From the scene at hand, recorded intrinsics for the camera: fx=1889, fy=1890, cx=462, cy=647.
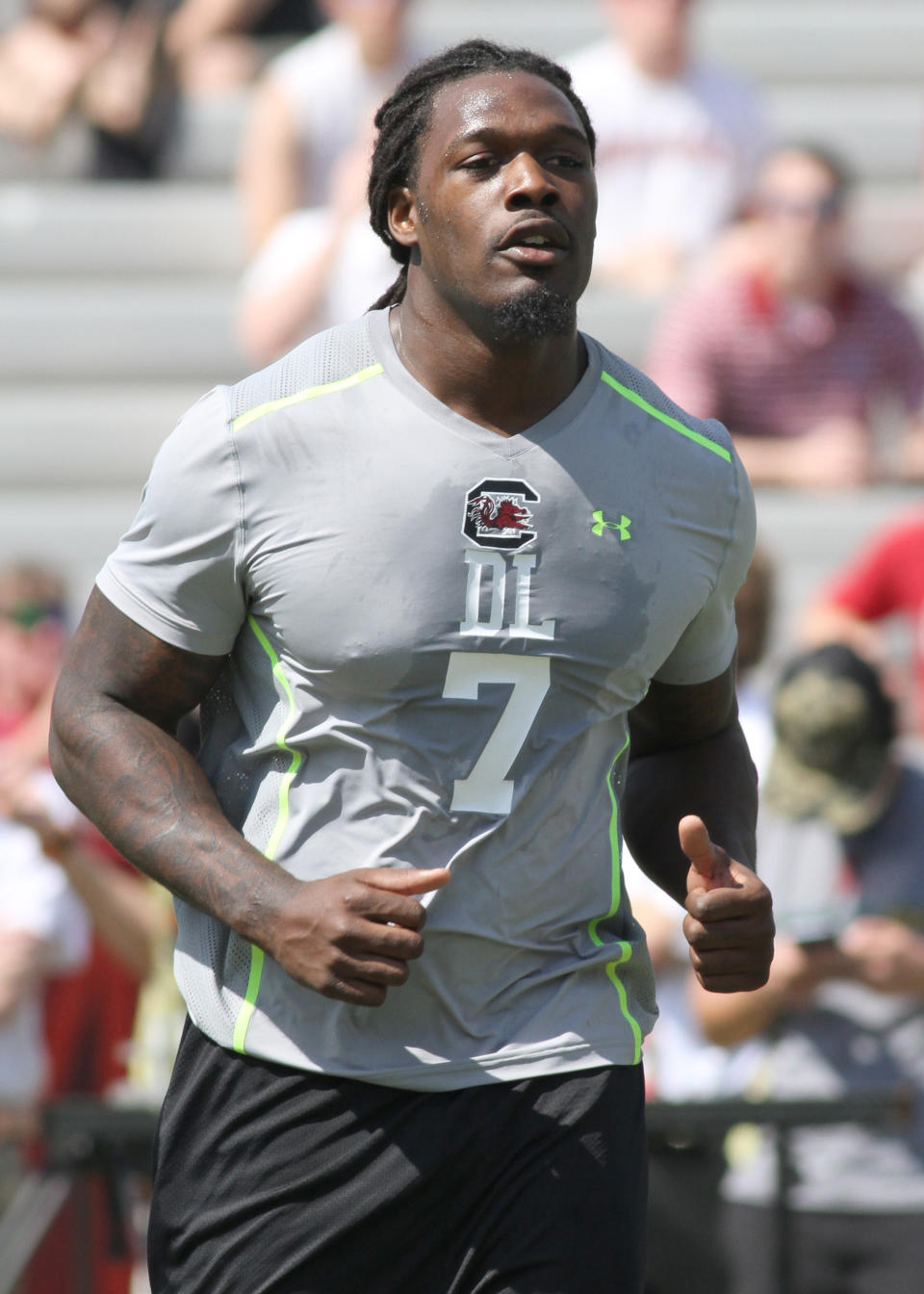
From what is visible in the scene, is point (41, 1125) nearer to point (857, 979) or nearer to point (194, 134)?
point (857, 979)

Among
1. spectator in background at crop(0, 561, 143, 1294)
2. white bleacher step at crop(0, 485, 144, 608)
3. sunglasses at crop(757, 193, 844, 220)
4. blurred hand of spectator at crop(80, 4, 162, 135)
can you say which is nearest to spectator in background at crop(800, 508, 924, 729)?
sunglasses at crop(757, 193, 844, 220)

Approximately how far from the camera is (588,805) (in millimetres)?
2270

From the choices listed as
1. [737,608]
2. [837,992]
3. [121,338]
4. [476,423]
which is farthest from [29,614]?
[121,338]

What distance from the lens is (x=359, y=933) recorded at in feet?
6.55

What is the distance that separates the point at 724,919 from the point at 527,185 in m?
0.88

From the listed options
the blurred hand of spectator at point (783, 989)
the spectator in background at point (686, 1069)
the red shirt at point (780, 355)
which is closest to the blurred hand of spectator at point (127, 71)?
the red shirt at point (780, 355)

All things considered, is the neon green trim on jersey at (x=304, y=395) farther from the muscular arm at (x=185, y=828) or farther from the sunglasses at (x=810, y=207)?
the sunglasses at (x=810, y=207)

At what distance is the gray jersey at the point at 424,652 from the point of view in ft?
7.10

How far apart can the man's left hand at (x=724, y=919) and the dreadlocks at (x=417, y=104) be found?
0.84 metres

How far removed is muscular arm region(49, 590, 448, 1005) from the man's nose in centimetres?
65

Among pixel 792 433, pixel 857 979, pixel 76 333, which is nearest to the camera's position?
pixel 857 979

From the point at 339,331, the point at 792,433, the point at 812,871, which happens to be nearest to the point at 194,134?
the point at 792,433

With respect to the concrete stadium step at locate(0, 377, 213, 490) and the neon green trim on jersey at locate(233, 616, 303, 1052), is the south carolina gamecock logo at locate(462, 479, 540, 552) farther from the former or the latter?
the concrete stadium step at locate(0, 377, 213, 490)

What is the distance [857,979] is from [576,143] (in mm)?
2234
